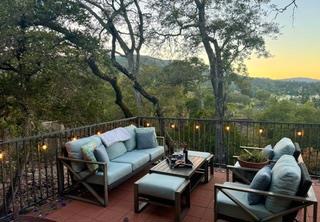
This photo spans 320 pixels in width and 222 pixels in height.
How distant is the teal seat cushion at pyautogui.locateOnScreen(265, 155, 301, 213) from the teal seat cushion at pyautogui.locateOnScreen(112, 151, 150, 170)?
2191 mm

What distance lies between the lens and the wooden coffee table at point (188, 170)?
12.0ft

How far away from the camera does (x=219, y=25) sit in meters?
9.89

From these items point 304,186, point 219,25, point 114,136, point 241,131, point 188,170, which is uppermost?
point 219,25

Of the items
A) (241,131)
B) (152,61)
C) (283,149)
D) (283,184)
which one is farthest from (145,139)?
(152,61)

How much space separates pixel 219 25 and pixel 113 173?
7799 mm

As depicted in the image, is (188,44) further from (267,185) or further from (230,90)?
(267,185)

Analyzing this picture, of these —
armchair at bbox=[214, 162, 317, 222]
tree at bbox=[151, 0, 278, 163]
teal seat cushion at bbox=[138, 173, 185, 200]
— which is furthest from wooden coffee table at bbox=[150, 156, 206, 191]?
tree at bbox=[151, 0, 278, 163]

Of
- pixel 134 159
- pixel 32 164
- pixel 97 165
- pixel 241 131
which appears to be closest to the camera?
pixel 97 165

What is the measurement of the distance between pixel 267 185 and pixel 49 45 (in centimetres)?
428

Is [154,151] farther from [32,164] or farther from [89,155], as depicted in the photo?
[32,164]

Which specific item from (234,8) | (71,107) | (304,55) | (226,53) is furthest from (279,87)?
(71,107)

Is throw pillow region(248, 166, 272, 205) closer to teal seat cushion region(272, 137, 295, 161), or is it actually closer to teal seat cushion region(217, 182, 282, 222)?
teal seat cushion region(217, 182, 282, 222)

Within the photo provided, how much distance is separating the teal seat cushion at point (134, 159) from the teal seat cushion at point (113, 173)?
0.48 feet

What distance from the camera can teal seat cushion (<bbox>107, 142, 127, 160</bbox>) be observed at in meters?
4.49
